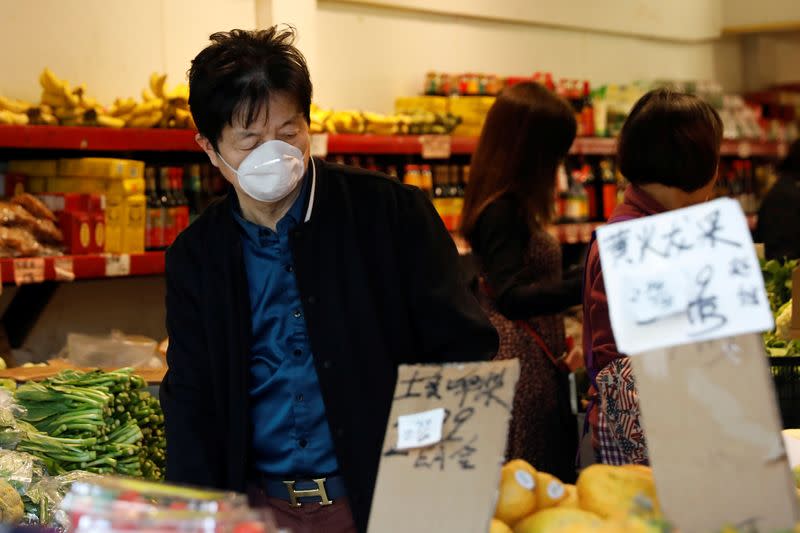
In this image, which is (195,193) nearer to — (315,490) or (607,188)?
(607,188)

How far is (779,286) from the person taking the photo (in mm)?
4230

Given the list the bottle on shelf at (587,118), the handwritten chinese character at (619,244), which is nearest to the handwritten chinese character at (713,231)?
the handwritten chinese character at (619,244)

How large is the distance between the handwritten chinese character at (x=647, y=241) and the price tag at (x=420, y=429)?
1.20 feet

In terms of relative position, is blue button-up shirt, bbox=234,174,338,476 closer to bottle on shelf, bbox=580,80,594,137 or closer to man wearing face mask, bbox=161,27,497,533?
man wearing face mask, bbox=161,27,497,533

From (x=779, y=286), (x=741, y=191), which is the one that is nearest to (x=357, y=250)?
(x=779, y=286)

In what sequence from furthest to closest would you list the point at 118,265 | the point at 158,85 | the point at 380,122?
the point at 380,122
the point at 158,85
the point at 118,265

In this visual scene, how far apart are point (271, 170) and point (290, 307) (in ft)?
0.94

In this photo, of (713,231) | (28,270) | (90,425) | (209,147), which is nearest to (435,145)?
(28,270)

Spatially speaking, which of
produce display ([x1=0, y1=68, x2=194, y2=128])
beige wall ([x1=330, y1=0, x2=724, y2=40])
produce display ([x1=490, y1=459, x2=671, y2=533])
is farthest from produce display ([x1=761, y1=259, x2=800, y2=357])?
beige wall ([x1=330, y1=0, x2=724, y2=40])

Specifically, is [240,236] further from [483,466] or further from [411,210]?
[483,466]

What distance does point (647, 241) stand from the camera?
1.51m

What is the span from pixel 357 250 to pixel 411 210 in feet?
0.53

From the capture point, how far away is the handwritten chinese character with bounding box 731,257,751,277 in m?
1.44

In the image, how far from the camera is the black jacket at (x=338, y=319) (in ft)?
7.54
